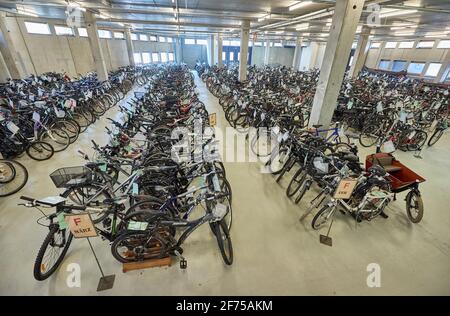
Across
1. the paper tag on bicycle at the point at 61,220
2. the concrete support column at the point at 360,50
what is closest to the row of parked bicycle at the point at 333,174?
the paper tag on bicycle at the point at 61,220

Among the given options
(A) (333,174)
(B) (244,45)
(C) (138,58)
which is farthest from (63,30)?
(A) (333,174)

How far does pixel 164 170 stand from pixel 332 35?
3.94 meters

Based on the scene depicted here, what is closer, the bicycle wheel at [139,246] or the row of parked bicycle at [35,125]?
the bicycle wheel at [139,246]

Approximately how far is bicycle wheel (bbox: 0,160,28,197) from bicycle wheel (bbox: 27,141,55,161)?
776 mm

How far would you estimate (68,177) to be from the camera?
237 cm

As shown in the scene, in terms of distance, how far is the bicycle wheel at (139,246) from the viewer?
74.4 inches

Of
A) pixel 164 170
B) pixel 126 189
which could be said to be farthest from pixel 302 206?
pixel 126 189

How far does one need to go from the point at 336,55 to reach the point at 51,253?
516cm

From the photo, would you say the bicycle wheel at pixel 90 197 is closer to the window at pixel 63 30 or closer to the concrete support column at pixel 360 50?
the window at pixel 63 30

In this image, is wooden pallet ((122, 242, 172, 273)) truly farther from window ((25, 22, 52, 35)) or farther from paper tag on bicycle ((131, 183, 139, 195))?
window ((25, 22, 52, 35))

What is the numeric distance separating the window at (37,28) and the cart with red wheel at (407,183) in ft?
43.8

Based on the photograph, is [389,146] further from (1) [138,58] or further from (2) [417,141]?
(1) [138,58]

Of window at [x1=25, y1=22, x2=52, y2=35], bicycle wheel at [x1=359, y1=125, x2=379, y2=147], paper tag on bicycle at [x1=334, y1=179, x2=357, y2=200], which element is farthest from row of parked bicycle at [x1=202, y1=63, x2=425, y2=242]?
window at [x1=25, y1=22, x2=52, y2=35]

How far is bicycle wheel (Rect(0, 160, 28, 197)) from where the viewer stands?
116 inches
